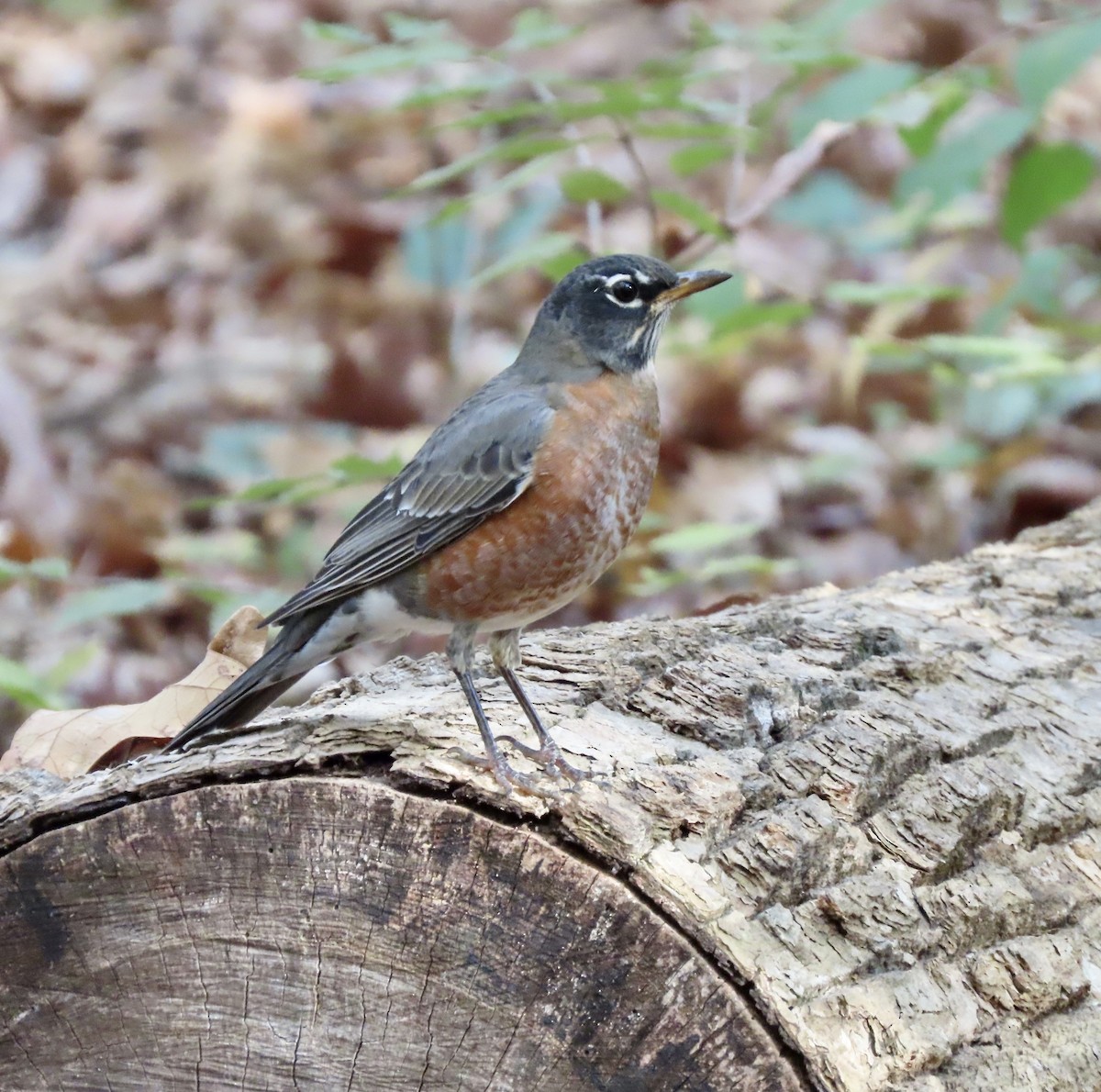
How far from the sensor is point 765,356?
Answer: 263 inches

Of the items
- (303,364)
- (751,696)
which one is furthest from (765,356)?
(751,696)

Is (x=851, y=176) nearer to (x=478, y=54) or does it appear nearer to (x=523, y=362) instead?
(x=478, y=54)

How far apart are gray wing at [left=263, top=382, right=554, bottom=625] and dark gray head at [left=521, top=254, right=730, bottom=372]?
0.16 metres

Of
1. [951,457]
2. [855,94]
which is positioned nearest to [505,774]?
[855,94]

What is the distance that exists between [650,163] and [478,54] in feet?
14.1

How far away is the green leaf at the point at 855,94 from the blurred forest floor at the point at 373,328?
2.18 ft

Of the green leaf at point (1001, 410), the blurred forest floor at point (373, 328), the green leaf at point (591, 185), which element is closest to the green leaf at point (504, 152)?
the green leaf at point (591, 185)

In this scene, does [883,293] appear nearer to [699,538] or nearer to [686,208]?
[686,208]

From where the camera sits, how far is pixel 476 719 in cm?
213

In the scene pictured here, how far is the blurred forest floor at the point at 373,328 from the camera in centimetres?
461

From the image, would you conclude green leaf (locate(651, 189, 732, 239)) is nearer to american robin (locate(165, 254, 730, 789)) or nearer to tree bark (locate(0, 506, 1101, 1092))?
american robin (locate(165, 254, 730, 789))

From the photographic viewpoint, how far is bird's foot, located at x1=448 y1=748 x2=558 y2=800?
176 cm

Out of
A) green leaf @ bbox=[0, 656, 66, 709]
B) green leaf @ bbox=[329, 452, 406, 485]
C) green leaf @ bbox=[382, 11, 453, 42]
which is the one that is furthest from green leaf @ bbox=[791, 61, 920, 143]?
green leaf @ bbox=[0, 656, 66, 709]

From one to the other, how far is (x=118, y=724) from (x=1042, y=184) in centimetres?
251
